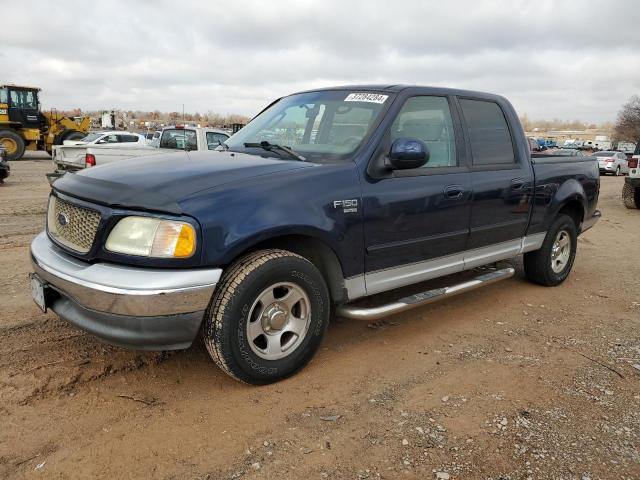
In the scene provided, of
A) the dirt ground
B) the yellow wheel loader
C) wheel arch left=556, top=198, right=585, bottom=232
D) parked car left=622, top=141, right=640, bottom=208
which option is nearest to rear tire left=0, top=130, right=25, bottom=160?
the yellow wheel loader

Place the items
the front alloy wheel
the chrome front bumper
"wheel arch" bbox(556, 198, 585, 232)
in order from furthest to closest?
"wheel arch" bbox(556, 198, 585, 232) < the front alloy wheel < the chrome front bumper

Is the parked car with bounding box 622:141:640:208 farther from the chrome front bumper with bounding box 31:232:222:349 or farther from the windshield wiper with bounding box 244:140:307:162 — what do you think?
the chrome front bumper with bounding box 31:232:222:349

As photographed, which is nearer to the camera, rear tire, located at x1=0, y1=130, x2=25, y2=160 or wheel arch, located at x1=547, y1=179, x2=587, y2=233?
wheel arch, located at x1=547, y1=179, x2=587, y2=233

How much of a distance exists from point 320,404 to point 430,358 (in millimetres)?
1035

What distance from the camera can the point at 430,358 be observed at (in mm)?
Result: 3541

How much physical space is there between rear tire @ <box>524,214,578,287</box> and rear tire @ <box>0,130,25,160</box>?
74.0 ft

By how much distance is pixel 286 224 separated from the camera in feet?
9.36

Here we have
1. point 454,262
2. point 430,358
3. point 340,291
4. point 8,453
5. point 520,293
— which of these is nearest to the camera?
point 8,453

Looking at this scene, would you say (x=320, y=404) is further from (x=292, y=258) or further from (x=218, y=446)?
(x=292, y=258)

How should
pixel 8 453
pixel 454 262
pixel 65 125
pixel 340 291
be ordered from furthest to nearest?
pixel 65 125, pixel 454 262, pixel 340 291, pixel 8 453

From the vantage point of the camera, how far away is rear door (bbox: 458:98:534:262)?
4051 mm

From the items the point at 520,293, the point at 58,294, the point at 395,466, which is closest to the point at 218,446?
the point at 395,466

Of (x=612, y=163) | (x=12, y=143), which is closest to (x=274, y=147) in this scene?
(x=12, y=143)

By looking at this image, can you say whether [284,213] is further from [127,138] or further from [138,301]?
[127,138]
